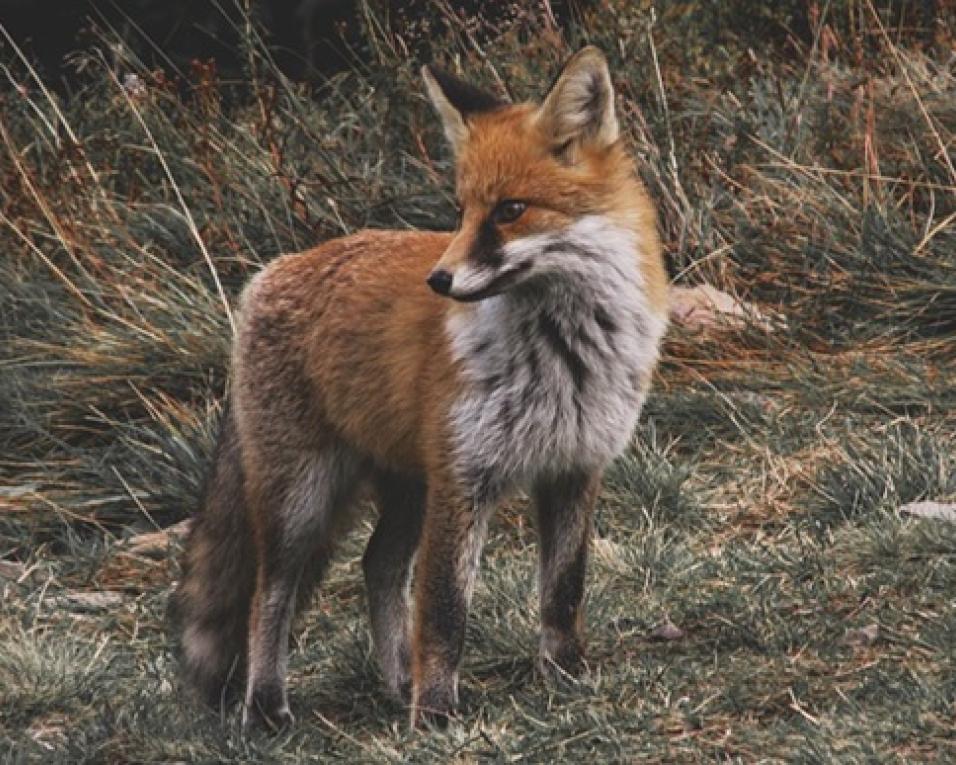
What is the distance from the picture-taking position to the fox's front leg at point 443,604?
15.9 feet

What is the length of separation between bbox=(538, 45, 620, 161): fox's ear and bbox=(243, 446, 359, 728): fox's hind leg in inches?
46.2

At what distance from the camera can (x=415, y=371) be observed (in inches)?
200

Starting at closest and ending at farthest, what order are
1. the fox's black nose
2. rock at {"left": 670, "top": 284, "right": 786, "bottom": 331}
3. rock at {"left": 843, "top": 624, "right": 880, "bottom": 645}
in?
1. the fox's black nose
2. rock at {"left": 843, "top": 624, "right": 880, "bottom": 645}
3. rock at {"left": 670, "top": 284, "right": 786, "bottom": 331}

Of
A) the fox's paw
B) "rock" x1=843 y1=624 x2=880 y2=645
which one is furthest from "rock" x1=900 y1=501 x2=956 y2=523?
the fox's paw

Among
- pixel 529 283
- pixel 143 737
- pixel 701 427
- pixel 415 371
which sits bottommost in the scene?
pixel 701 427

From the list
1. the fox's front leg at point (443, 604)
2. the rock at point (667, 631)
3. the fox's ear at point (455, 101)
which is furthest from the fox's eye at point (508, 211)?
the rock at point (667, 631)

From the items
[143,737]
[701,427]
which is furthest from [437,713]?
[701,427]

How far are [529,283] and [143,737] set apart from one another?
1599mm

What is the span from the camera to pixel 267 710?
5.27 meters

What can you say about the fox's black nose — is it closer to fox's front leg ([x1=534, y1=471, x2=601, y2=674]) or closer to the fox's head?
the fox's head

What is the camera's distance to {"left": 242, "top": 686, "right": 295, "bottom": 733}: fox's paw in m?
5.24

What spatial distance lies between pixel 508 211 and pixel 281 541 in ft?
4.15

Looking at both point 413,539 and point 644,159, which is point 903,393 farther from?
point 413,539

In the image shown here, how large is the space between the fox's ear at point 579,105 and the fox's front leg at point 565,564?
0.92 meters
